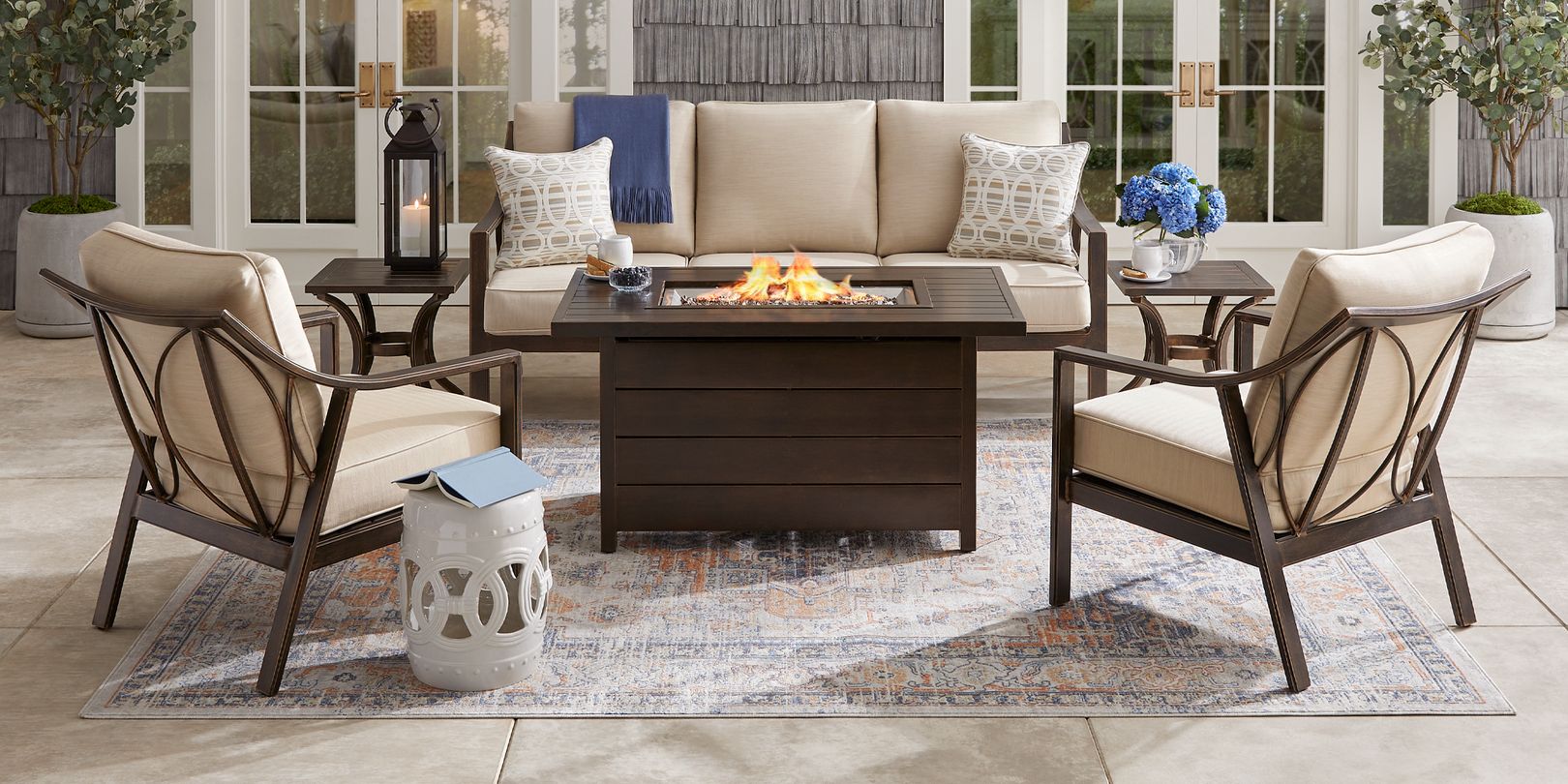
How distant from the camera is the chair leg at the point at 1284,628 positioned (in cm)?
281

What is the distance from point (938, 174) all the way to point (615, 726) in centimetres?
297

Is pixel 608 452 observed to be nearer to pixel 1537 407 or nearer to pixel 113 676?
pixel 113 676

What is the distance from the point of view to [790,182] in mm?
5289

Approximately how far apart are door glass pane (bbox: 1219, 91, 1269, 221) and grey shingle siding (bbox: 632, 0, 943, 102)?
127 cm

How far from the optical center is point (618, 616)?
321 centimetres

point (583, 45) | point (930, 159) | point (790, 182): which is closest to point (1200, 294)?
point (930, 159)

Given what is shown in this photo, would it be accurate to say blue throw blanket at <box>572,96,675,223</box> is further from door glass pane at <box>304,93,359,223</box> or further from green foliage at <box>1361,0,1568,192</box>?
green foliage at <box>1361,0,1568,192</box>

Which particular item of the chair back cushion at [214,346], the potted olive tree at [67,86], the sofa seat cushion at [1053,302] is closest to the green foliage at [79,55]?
the potted olive tree at [67,86]

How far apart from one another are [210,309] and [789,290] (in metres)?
1.53

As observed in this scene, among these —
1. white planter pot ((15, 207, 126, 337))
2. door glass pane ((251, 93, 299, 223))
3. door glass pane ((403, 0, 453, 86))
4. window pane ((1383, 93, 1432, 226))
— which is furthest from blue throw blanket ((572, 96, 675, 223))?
window pane ((1383, 93, 1432, 226))

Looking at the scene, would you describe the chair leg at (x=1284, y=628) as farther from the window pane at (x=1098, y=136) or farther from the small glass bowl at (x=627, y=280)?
the window pane at (x=1098, y=136)

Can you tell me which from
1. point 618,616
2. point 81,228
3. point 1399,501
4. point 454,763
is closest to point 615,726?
point 454,763

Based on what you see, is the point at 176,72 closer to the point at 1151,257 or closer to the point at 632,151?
the point at 632,151

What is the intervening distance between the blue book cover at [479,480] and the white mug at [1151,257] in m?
2.40
